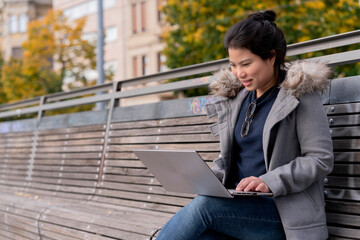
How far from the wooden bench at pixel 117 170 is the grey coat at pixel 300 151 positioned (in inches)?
10.2

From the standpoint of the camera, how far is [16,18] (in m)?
49.8

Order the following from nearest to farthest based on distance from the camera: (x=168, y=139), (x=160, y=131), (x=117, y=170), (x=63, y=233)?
(x=63, y=233), (x=168, y=139), (x=160, y=131), (x=117, y=170)

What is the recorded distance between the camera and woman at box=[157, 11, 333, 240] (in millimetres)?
2584

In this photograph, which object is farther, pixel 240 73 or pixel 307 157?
pixel 240 73

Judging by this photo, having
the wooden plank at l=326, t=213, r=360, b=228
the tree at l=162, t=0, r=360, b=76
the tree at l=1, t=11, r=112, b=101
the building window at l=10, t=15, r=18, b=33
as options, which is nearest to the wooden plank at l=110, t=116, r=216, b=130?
the wooden plank at l=326, t=213, r=360, b=228

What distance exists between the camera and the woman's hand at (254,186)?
2.58m

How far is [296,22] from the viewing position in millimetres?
14445

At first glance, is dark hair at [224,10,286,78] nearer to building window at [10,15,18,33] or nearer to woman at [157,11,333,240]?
woman at [157,11,333,240]

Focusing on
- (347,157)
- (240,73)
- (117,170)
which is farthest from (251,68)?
(117,170)

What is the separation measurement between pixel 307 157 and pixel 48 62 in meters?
26.3

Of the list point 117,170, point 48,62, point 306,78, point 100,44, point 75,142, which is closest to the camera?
point 306,78

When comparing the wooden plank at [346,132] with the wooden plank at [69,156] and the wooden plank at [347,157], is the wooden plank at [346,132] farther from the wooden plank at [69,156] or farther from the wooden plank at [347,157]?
the wooden plank at [69,156]

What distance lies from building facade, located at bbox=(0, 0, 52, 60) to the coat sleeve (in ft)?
160

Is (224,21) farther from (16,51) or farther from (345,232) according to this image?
(16,51)
